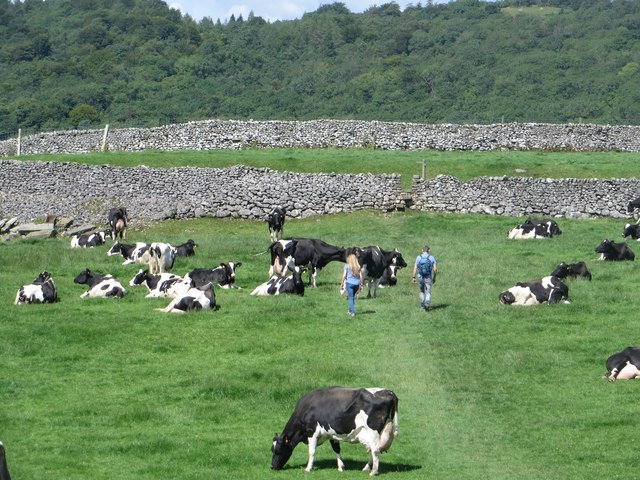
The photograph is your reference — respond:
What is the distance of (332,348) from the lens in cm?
3144

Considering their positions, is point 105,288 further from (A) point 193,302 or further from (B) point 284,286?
(B) point 284,286

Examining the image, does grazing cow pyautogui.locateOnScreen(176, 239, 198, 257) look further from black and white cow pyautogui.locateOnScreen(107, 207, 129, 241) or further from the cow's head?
the cow's head

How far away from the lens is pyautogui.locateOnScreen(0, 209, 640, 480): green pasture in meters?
22.8

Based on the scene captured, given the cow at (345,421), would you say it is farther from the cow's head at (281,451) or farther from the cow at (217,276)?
the cow at (217,276)

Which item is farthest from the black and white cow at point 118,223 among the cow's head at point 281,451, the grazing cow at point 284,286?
the cow's head at point 281,451

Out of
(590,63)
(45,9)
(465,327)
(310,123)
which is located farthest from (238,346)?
(45,9)

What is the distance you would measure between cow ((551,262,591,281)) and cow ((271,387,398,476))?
18.9m

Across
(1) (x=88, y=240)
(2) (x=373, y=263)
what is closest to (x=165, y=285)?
(2) (x=373, y=263)

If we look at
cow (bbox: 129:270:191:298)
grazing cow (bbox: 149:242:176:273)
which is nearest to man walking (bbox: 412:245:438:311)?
cow (bbox: 129:270:191:298)

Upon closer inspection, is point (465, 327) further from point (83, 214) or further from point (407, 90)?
point (407, 90)

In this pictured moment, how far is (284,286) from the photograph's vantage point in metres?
38.1

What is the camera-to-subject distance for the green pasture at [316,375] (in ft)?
74.8

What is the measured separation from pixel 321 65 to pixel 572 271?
109 metres

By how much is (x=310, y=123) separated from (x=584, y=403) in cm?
5335
